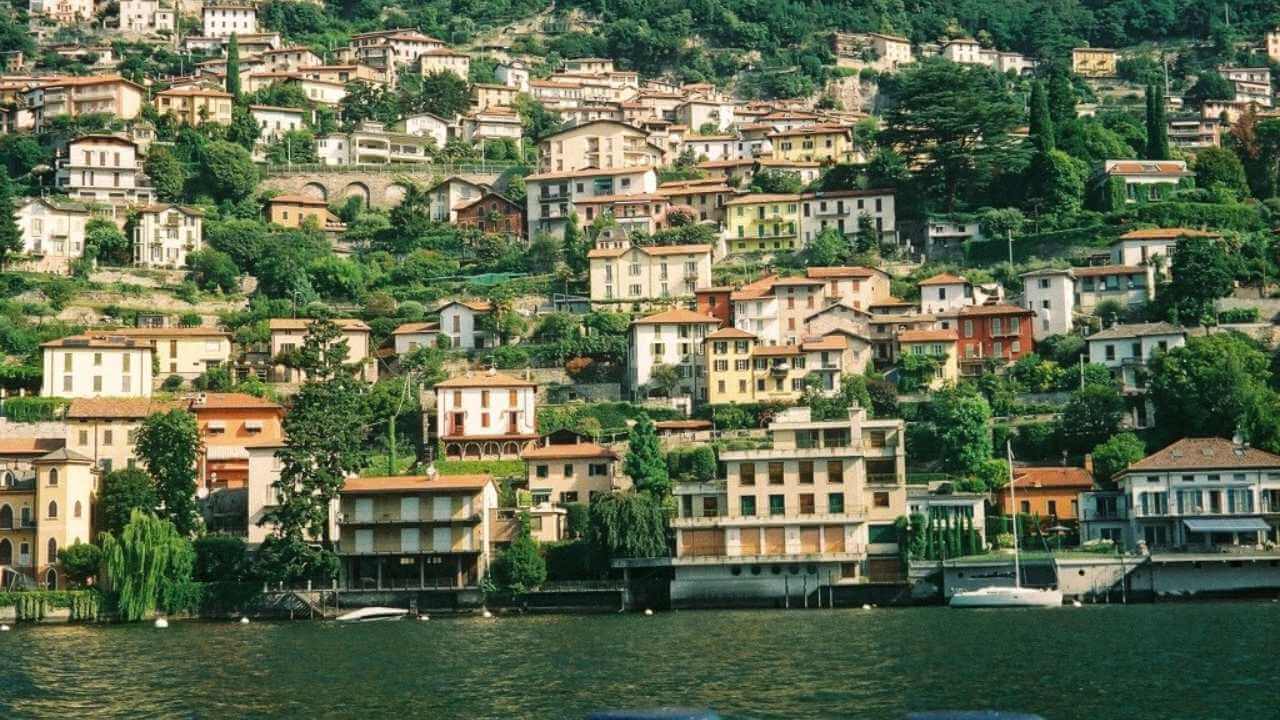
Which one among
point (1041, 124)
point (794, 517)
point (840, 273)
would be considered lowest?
point (794, 517)

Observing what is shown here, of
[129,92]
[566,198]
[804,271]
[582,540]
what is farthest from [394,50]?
[582,540]

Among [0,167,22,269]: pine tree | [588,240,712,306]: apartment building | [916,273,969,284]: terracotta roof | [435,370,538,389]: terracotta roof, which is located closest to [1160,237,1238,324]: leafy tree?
[916,273,969,284]: terracotta roof

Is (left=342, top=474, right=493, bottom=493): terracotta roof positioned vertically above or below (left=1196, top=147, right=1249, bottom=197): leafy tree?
below

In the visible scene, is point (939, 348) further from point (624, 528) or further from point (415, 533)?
point (415, 533)

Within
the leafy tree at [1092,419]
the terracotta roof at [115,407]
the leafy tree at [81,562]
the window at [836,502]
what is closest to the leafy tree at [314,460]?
the leafy tree at [81,562]

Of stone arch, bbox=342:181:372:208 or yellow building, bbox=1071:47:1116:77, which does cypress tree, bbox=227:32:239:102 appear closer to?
stone arch, bbox=342:181:372:208

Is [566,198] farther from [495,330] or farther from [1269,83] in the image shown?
[1269,83]

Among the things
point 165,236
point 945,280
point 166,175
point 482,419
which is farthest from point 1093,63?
point 482,419

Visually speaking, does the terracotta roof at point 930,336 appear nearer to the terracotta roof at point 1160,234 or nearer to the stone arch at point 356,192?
the terracotta roof at point 1160,234
